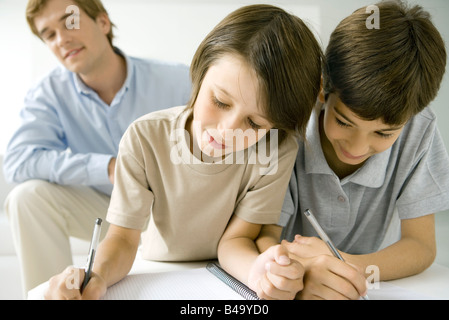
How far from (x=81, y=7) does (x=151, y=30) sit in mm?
276

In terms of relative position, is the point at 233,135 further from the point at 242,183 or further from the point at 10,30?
the point at 10,30

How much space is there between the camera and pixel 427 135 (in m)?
0.67

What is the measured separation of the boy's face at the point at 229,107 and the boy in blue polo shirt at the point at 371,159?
0.39 ft

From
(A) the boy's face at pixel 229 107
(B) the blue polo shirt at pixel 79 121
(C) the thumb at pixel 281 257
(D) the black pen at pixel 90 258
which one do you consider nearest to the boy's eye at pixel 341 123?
(A) the boy's face at pixel 229 107

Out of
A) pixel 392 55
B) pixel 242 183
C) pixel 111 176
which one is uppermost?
pixel 392 55

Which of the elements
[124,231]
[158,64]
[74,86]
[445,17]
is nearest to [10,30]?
[74,86]

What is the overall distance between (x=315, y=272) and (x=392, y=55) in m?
0.26

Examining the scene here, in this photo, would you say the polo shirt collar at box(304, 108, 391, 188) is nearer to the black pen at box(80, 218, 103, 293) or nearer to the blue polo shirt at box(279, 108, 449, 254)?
the blue polo shirt at box(279, 108, 449, 254)

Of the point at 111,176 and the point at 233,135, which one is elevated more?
the point at 233,135

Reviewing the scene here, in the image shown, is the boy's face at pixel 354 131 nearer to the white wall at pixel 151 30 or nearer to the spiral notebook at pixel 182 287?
the white wall at pixel 151 30

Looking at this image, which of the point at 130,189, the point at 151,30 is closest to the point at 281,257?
the point at 130,189

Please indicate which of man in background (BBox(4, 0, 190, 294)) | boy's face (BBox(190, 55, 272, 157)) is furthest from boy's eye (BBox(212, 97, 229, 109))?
man in background (BBox(4, 0, 190, 294))

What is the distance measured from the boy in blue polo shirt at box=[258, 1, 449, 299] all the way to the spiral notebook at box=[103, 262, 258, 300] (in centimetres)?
7

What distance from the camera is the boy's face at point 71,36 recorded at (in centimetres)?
106
